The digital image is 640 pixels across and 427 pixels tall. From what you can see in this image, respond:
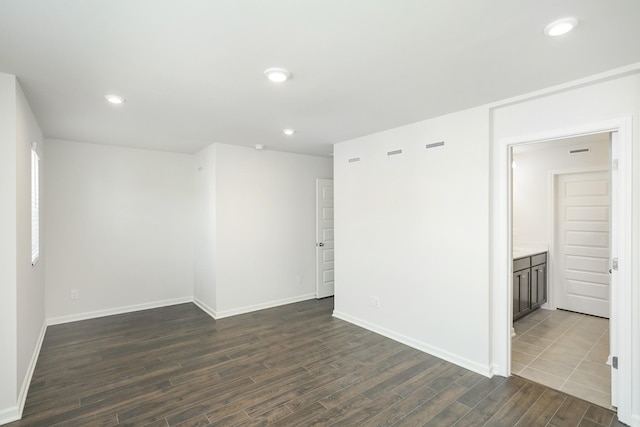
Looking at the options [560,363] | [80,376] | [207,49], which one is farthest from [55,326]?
[560,363]

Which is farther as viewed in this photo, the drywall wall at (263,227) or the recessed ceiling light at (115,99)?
the drywall wall at (263,227)

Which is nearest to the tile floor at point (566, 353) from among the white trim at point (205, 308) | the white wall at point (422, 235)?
the white wall at point (422, 235)

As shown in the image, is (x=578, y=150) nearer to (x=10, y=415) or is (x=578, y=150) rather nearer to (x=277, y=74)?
(x=277, y=74)

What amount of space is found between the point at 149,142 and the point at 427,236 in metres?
4.04

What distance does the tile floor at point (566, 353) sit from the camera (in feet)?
9.46

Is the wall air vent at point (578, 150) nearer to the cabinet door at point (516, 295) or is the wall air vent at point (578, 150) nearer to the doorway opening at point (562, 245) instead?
the doorway opening at point (562, 245)

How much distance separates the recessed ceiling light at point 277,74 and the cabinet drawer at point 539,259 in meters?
4.40

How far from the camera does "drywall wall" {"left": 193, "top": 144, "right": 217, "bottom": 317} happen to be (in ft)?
16.0

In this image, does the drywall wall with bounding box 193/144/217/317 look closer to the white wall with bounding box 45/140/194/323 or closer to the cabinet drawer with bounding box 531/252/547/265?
the white wall with bounding box 45/140/194/323

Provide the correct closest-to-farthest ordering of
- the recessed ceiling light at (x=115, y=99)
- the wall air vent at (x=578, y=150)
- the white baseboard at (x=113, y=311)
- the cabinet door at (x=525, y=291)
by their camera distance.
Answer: the recessed ceiling light at (x=115, y=99) → the cabinet door at (x=525, y=291) → the white baseboard at (x=113, y=311) → the wall air vent at (x=578, y=150)

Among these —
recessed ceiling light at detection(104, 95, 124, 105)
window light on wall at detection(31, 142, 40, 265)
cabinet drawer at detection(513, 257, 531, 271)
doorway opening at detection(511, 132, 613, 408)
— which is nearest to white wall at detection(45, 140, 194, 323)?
window light on wall at detection(31, 142, 40, 265)

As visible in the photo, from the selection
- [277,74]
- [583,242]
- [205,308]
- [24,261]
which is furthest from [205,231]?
[583,242]

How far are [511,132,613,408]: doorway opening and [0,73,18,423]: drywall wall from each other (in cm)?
470

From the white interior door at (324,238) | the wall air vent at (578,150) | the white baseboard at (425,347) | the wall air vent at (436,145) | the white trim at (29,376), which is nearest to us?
the white trim at (29,376)
